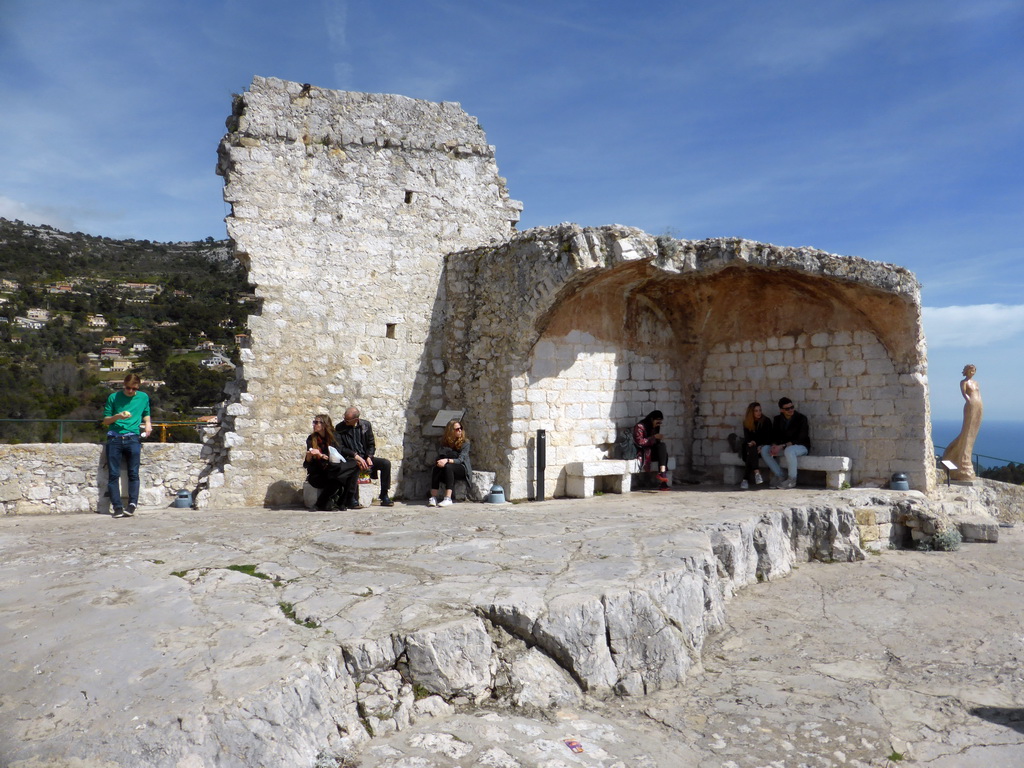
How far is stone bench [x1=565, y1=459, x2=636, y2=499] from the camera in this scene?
30.0 ft

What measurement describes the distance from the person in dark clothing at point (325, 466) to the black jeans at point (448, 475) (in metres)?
1.05

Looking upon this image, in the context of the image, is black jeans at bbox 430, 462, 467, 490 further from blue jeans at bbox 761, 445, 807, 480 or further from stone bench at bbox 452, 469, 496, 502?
blue jeans at bbox 761, 445, 807, 480

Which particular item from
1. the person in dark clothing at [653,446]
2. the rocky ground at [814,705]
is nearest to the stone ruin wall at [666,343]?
the person in dark clothing at [653,446]

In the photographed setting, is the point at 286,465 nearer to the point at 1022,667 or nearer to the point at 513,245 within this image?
the point at 513,245

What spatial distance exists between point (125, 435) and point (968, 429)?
10.9 m

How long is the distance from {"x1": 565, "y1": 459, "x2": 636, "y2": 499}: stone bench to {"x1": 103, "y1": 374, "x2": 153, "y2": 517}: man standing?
4905mm

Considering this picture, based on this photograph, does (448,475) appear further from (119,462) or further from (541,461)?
(119,462)

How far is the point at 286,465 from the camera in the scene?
28.0 ft

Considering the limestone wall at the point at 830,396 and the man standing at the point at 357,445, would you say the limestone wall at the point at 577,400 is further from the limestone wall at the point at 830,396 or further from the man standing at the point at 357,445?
the man standing at the point at 357,445

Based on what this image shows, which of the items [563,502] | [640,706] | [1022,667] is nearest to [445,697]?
[640,706]

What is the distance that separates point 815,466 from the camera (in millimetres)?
9484

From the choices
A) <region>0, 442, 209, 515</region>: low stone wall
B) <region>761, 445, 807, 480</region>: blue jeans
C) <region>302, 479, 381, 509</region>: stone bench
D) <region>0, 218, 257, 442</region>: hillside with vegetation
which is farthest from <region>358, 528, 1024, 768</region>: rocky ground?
<region>0, 218, 257, 442</region>: hillside with vegetation

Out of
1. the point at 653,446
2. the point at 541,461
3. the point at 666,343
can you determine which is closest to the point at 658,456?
the point at 653,446

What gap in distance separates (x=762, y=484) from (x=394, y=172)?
6.43 meters
